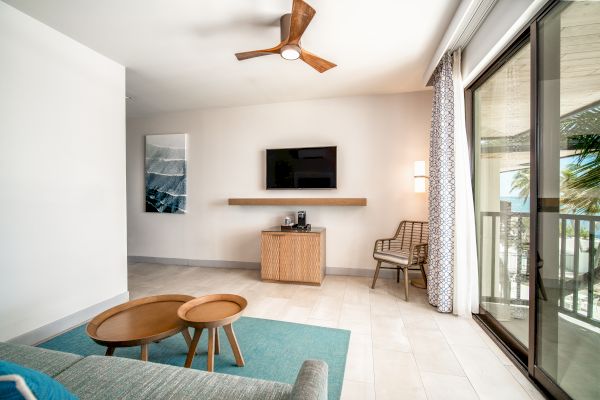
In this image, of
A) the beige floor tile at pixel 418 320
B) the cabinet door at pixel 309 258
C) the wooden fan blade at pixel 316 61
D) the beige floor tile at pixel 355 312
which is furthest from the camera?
the cabinet door at pixel 309 258

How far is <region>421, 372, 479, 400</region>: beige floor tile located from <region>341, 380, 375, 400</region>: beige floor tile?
35 cm

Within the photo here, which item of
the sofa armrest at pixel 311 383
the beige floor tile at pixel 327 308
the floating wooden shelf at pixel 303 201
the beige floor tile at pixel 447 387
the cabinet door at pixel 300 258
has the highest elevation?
the floating wooden shelf at pixel 303 201

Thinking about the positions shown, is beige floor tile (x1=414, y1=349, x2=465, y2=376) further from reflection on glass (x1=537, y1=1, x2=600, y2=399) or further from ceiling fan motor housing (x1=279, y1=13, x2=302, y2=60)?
ceiling fan motor housing (x1=279, y1=13, x2=302, y2=60)

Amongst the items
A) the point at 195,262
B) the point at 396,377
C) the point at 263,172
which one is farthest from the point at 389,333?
the point at 195,262

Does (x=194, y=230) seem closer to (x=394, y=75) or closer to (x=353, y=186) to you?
(x=353, y=186)

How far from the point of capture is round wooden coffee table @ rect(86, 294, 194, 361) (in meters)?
1.48

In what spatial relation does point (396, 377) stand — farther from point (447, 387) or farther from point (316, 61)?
point (316, 61)

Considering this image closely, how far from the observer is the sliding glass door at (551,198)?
4.50 ft

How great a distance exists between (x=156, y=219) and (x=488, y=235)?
5084 millimetres

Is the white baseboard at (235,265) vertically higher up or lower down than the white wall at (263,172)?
lower down

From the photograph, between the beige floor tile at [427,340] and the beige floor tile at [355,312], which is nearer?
the beige floor tile at [427,340]

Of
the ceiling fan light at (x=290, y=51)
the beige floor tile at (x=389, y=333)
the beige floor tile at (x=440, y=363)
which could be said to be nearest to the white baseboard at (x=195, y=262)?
the beige floor tile at (x=389, y=333)

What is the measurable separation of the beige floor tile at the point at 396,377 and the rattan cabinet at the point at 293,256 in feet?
5.38

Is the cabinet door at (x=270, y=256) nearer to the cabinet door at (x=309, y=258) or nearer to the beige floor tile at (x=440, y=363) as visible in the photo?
the cabinet door at (x=309, y=258)
